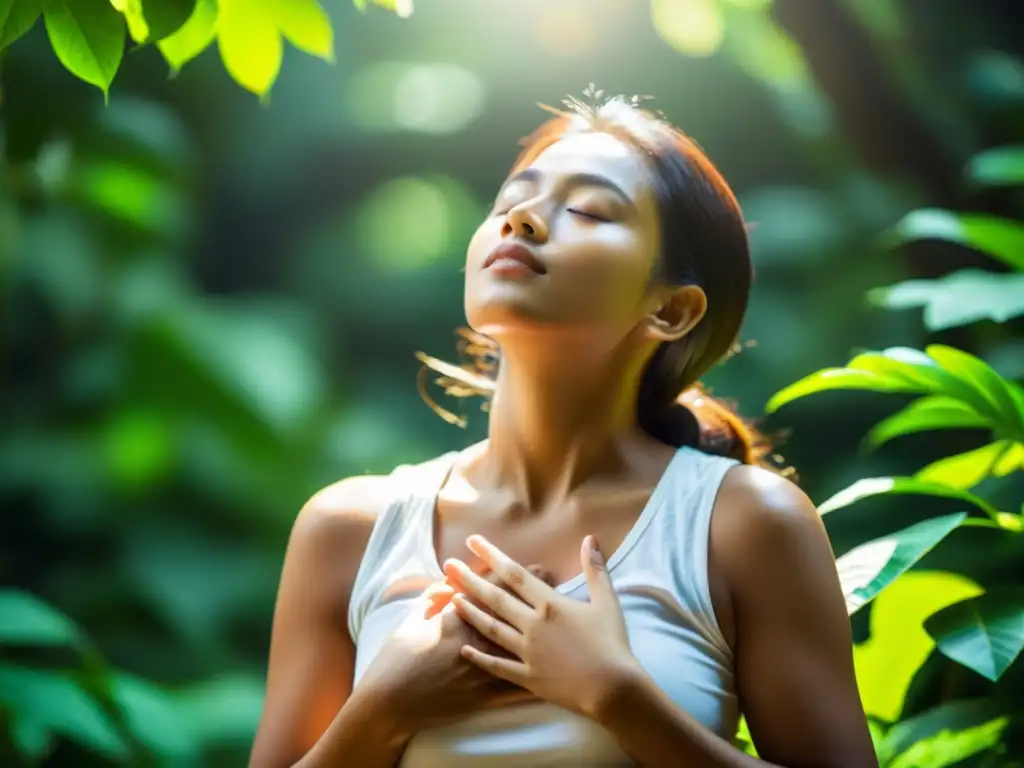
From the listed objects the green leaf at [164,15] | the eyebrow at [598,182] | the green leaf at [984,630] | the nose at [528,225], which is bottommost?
the green leaf at [984,630]

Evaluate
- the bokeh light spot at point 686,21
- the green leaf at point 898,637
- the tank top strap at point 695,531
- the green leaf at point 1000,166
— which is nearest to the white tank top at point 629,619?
the tank top strap at point 695,531

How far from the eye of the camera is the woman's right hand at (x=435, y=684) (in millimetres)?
773

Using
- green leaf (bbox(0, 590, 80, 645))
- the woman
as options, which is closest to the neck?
Answer: the woman

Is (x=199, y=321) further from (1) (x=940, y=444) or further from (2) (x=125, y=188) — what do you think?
(1) (x=940, y=444)

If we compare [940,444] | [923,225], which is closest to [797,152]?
[940,444]

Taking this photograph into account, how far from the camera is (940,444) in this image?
1830 mm

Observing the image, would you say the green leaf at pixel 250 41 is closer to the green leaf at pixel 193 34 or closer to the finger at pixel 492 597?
the green leaf at pixel 193 34

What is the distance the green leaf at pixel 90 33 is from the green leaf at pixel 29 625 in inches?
31.4

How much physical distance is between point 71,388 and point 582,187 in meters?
1.57

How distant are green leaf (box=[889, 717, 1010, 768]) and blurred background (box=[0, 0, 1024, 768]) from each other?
3.03ft

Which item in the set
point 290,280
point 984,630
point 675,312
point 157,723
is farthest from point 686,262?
point 290,280

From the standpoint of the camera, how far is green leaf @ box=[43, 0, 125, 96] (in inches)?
32.4

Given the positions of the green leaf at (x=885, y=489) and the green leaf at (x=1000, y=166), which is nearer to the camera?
the green leaf at (x=885, y=489)

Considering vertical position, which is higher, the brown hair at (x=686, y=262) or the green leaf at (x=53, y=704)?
the brown hair at (x=686, y=262)
